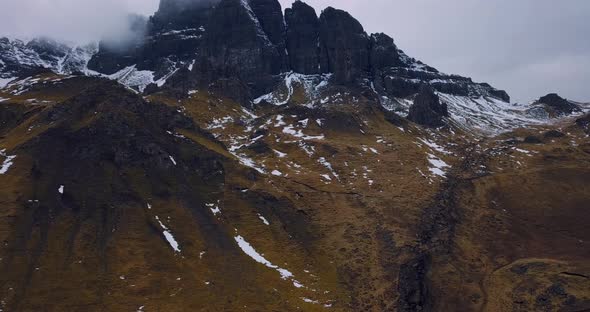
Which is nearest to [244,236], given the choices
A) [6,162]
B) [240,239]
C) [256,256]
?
[240,239]

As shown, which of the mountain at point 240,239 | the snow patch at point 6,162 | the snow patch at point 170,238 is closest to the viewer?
the mountain at point 240,239

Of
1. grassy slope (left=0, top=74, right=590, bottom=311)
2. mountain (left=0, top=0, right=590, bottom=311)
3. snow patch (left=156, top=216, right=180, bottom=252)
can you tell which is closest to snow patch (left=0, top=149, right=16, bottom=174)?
mountain (left=0, top=0, right=590, bottom=311)

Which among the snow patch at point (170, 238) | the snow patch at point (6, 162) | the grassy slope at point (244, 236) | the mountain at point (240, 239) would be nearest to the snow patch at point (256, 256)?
the mountain at point (240, 239)

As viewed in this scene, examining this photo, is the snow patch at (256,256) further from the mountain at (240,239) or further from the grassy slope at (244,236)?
the grassy slope at (244,236)

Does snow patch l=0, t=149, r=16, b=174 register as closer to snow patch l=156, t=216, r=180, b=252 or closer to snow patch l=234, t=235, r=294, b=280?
snow patch l=156, t=216, r=180, b=252

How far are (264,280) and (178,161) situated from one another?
6682 cm

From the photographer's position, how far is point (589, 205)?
191 metres

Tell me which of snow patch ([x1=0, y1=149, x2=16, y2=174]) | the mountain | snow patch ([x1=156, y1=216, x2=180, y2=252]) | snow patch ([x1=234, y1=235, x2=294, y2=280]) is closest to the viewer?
the mountain

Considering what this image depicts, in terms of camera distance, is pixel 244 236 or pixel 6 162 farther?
pixel 6 162

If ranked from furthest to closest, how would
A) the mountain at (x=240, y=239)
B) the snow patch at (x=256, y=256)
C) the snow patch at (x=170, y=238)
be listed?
the snow patch at (x=170, y=238) < the snow patch at (x=256, y=256) < the mountain at (x=240, y=239)

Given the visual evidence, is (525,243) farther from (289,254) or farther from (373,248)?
(289,254)

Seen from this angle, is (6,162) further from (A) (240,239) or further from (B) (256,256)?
(B) (256,256)

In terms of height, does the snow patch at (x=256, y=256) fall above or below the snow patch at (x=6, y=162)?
below

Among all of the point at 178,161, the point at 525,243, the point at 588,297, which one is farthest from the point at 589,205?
the point at 178,161
